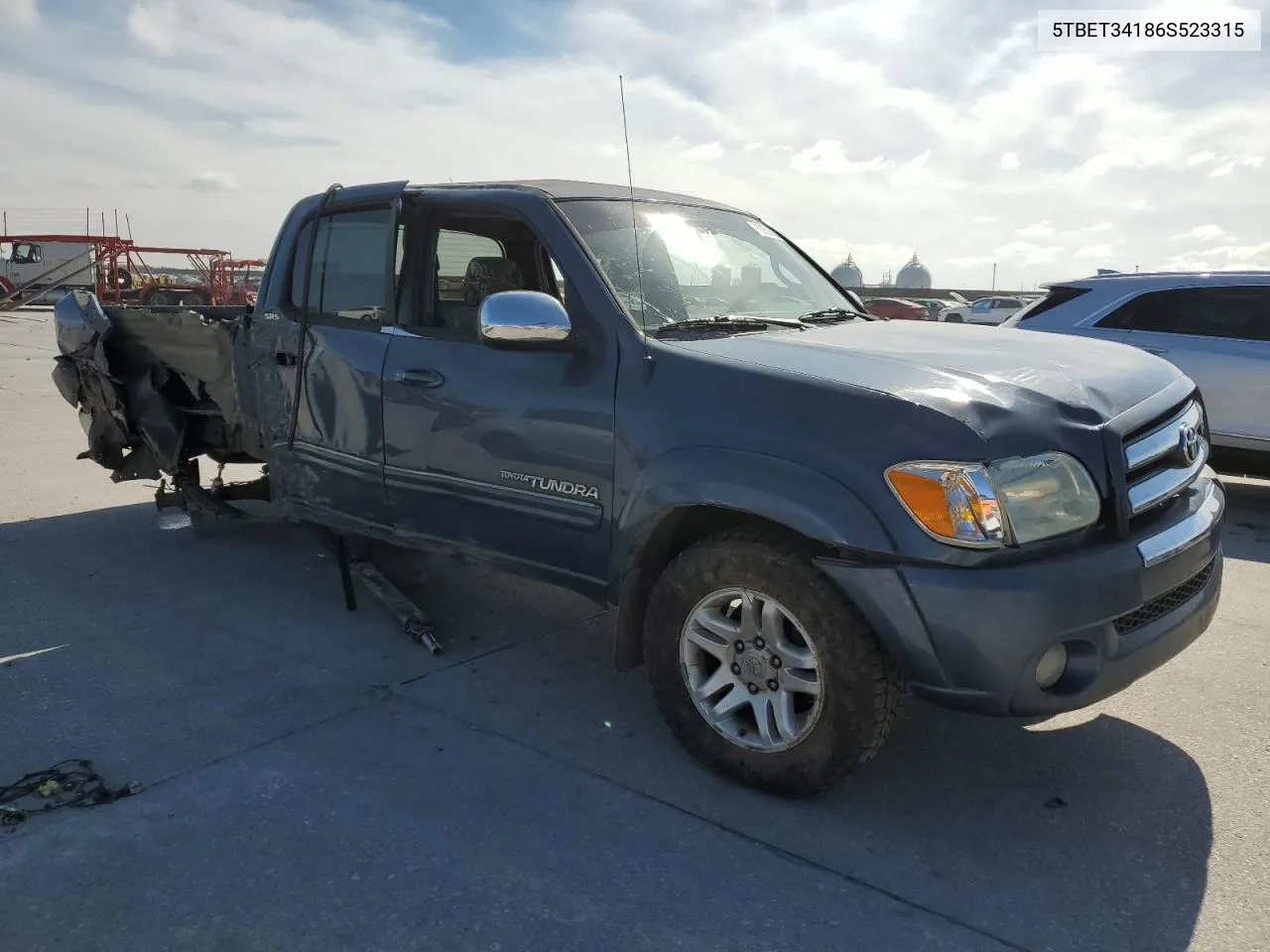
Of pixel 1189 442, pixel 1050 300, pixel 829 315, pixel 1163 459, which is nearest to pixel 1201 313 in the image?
pixel 1050 300

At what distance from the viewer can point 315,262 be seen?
4.58 metres

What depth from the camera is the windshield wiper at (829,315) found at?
3.94 meters

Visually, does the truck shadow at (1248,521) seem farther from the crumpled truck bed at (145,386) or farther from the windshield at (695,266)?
the crumpled truck bed at (145,386)

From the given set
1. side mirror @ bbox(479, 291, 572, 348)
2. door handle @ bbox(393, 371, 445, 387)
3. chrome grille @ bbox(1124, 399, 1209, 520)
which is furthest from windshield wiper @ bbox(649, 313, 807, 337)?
chrome grille @ bbox(1124, 399, 1209, 520)

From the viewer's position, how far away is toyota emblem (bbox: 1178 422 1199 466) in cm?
317

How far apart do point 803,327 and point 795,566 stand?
1167 mm

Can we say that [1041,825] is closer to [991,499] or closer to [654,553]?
[991,499]

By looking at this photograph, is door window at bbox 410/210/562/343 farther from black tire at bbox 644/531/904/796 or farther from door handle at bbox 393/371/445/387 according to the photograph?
black tire at bbox 644/531/904/796

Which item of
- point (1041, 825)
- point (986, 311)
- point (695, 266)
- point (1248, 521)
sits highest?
point (986, 311)

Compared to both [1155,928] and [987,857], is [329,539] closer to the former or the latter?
[987,857]

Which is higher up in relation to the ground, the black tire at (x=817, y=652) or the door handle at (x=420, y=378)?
the door handle at (x=420, y=378)

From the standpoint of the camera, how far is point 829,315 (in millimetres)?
4066

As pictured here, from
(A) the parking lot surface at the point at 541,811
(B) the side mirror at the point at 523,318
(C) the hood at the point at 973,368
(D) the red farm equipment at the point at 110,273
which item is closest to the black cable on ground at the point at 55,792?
(A) the parking lot surface at the point at 541,811

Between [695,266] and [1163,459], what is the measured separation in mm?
1739
